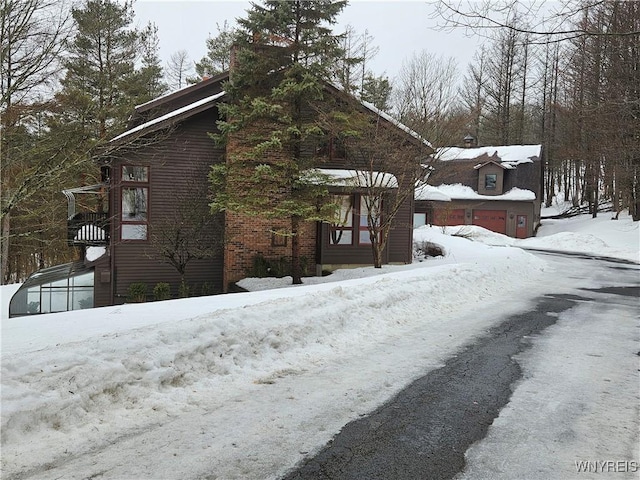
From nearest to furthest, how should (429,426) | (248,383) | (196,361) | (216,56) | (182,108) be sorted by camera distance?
(429,426), (248,383), (196,361), (182,108), (216,56)

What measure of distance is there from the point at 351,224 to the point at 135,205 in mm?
7096

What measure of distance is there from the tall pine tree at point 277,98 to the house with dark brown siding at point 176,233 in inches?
67.1

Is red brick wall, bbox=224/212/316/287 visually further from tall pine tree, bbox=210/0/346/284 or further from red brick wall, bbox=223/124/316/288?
tall pine tree, bbox=210/0/346/284

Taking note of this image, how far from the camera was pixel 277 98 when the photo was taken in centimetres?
1299

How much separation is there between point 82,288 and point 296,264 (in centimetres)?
749

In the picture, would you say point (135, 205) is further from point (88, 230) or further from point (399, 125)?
point (399, 125)

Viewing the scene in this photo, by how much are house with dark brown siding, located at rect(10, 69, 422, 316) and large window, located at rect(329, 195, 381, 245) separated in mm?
34

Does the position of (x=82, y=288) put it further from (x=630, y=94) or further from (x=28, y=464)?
(x=630, y=94)

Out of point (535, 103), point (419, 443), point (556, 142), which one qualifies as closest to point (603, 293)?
point (419, 443)

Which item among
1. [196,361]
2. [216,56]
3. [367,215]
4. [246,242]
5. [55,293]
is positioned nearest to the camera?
[196,361]

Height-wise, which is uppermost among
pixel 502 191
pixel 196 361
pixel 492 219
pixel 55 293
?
pixel 502 191

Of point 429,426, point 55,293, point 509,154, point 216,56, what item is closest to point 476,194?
point 509,154

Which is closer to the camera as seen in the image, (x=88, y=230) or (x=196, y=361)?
(x=196, y=361)

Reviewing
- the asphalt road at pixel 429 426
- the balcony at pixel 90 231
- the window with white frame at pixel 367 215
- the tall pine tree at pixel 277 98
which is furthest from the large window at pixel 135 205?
the asphalt road at pixel 429 426
